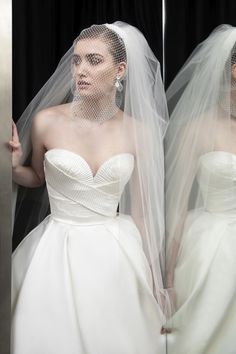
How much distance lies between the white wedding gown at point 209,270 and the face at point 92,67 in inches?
12.9

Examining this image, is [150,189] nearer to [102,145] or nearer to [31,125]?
[102,145]

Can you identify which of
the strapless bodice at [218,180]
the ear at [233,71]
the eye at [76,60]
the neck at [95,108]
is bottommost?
the strapless bodice at [218,180]

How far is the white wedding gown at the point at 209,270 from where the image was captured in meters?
1.17

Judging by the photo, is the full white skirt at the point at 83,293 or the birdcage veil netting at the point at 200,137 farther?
the birdcage veil netting at the point at 200,137

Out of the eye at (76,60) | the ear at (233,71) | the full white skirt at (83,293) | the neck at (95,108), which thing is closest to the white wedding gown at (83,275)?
the full white skirt at (83,293)

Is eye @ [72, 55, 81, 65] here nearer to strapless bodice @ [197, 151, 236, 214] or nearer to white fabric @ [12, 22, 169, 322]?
white fabric @ [12, 22, 169, 322]

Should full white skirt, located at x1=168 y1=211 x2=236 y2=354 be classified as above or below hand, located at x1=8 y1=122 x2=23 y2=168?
below

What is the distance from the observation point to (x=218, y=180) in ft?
3.94

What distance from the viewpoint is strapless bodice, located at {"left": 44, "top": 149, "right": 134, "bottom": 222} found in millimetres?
1130

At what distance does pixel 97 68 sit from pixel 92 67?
1 centimetres

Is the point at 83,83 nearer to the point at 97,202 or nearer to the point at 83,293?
the point at 97,202

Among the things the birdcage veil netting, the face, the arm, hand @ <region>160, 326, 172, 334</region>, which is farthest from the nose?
hand @ <region>160, 326, 172, 334</region>

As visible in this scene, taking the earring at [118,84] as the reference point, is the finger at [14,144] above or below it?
below

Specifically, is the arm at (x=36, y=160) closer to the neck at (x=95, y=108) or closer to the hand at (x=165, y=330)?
the neck at (x=95, y=108)
